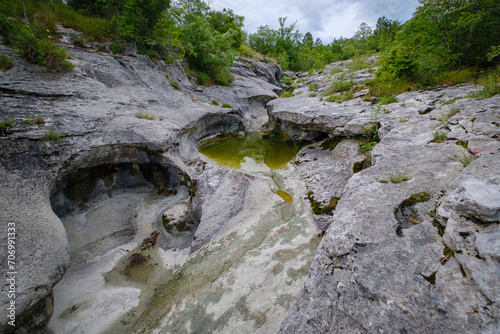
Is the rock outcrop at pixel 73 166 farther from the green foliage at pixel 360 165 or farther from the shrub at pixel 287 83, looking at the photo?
the shrub at pixel 287 83

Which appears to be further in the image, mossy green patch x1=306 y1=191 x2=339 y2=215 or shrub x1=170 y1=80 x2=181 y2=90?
shrub x1=170 y1=80 x2=181 y2=90

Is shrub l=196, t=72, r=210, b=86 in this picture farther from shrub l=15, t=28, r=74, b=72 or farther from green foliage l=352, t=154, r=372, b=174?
green foliage l=352, t=154, r=372, b=174

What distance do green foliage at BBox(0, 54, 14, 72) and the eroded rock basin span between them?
5441 millimetres

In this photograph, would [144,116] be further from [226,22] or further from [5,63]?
[226,22]

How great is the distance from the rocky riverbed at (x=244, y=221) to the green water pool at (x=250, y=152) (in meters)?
1.62

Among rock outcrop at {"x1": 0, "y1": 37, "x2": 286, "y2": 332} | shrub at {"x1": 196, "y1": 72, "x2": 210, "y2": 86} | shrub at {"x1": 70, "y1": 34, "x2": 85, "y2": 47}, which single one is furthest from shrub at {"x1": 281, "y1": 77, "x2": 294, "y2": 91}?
shrub at {"x1": 70, "y1": 34, "x2": 85, "y2": 47}

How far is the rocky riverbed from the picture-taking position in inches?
85.2

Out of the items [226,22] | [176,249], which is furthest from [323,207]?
[226,22]

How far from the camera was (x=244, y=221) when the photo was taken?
5.86m

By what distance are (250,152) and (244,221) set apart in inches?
282

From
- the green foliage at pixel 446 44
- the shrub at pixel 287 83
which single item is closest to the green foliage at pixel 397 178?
the green foliage at pixel 446 44

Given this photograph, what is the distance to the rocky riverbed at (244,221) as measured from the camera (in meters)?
2.16

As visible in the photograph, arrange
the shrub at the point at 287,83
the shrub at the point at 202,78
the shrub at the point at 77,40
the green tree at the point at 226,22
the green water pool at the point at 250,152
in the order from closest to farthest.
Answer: the green water pool at the point at 250,152 < the shrub at the point at 77,40 < the shrub at the point at 202,78 < the shrub at the point at 287,83 < the green tree at the point at 226,22

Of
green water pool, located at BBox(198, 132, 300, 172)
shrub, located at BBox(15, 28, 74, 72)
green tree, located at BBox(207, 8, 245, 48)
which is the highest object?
green tree, located at BBox(207, 8, 245, 48)
